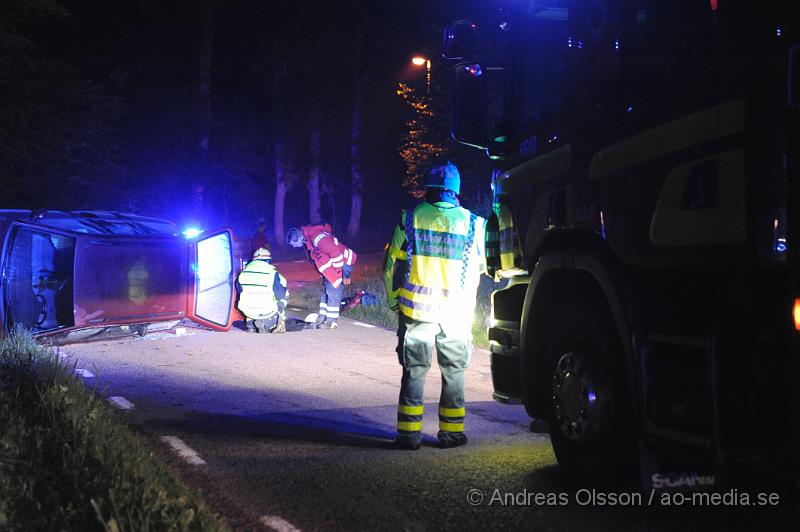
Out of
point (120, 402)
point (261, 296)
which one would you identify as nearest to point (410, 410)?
point (120, 402)

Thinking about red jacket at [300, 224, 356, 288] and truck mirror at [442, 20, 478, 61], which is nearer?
truck mirror at [442, 20, 478, 61]

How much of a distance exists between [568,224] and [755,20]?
1780 mm

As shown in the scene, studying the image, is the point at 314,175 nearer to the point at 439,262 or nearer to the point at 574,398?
the point at 439,262

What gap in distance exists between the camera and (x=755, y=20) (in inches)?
148

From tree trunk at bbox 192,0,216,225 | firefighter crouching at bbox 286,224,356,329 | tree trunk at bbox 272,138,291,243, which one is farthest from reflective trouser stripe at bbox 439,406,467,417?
tree trunk at bbox 272,138,291,243

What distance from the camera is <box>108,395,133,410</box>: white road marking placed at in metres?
7.79

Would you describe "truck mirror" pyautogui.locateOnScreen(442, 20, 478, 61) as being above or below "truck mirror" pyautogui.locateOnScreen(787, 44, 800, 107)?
above

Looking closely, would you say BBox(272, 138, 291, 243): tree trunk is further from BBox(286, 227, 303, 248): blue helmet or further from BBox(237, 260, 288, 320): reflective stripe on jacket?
BBox(237, 260, 288, 320): reflective stripe on jacket

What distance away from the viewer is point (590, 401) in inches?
193

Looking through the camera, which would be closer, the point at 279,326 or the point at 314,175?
the point at 279,326

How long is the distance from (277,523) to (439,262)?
2383 millimetres

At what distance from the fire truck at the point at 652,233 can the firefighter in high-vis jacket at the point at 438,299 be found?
321 mm

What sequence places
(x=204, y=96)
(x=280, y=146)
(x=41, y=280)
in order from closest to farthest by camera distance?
(x=41, y=280)
(x=204, y=96)
(x=280, y=146)

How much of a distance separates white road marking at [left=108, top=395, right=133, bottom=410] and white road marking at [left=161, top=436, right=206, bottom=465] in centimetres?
126
